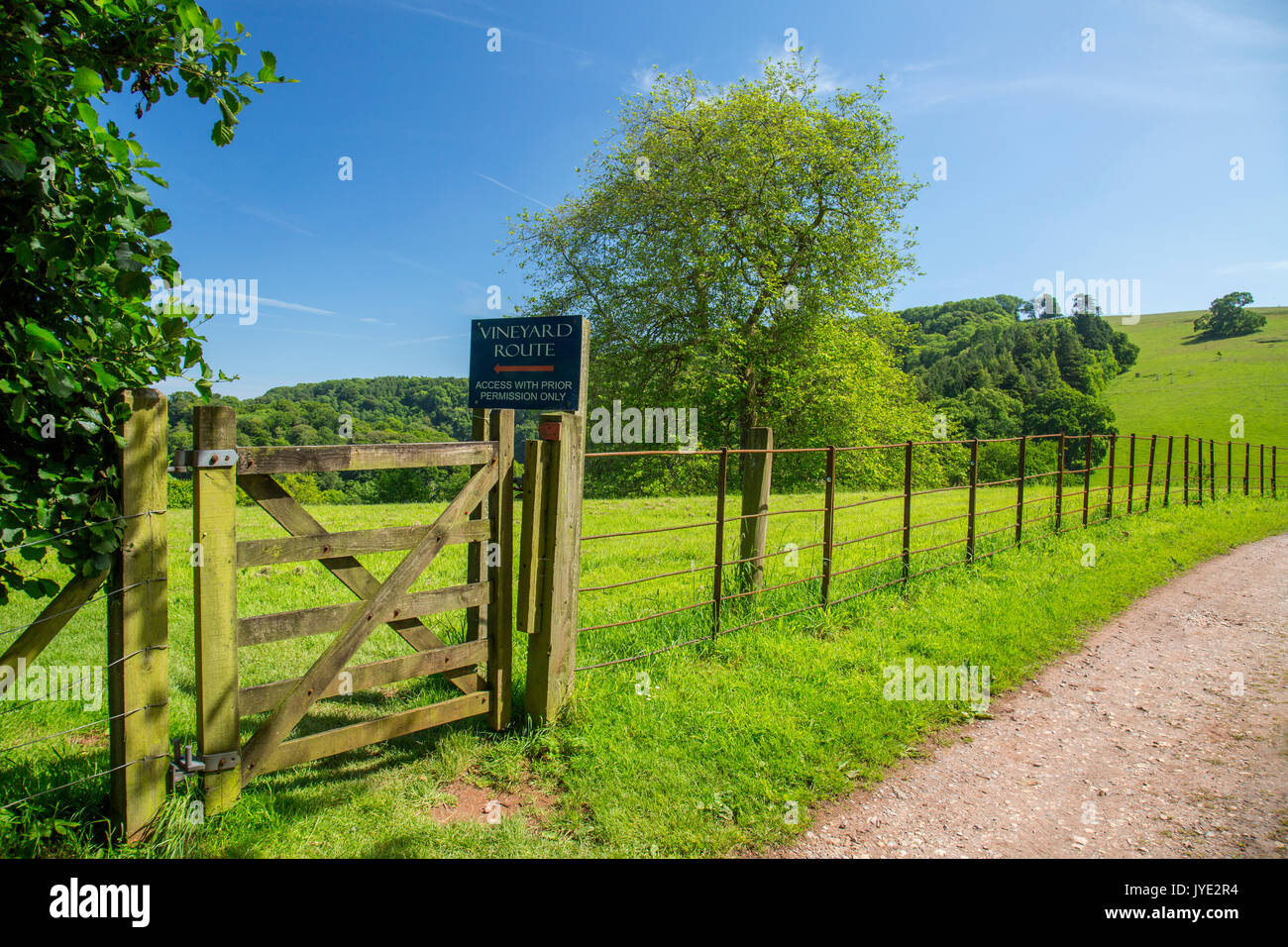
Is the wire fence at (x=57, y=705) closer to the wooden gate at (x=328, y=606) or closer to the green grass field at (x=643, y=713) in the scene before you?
the green grass field at (x=643, y=713)

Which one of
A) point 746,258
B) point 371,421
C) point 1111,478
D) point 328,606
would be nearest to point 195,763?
point 328,606

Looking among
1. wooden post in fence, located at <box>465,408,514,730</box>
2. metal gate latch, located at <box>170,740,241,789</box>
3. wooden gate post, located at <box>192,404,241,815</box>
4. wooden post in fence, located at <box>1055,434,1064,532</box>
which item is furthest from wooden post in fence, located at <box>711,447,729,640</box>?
wooden post in fence, located at <box>1055,434,1064,532</box>

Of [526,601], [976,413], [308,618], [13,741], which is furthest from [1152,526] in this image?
[976,413]

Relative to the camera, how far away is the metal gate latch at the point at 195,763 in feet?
10.9

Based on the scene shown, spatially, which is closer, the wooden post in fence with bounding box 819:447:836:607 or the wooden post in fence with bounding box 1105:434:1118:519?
the wooden post in fence with bounding box 819:447:836:607

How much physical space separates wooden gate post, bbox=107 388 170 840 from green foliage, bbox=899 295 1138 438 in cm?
4099

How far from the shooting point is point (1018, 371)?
60500 millimetres

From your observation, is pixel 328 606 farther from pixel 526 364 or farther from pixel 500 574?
pixel 526 364

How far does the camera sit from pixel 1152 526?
12969mm

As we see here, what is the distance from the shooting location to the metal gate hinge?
3.24 metres

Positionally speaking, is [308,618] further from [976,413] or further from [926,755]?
[976,413]

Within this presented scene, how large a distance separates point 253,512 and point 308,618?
14.0 m

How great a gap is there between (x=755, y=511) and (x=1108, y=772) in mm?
3565

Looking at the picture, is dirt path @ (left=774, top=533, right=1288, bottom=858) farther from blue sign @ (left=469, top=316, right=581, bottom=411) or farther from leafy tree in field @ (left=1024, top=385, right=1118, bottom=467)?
leafy tree in field @ (left=1024, top=385, right=1118, bottom=467)
